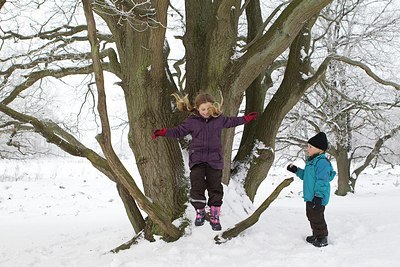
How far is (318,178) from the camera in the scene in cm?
416

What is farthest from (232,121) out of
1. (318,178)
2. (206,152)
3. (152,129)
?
(318,178)

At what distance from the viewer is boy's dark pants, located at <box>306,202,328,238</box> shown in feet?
13.5

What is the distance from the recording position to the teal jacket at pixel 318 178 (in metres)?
4.13

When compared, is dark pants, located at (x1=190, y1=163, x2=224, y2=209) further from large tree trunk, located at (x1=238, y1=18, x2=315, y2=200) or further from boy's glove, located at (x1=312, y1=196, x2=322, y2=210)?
large tree trunk, located at (x1=238, y1=18, x2=315, y2=200)

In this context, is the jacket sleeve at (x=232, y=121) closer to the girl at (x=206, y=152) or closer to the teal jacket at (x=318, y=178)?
the girl at (x=206, y=152)

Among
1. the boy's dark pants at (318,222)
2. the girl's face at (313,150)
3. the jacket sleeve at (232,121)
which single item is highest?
the jacket sleeve at (232,121)

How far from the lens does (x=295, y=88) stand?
5684mm

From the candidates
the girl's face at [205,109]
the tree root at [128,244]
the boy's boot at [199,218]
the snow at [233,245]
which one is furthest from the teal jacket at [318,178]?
the tree root at [128,244]

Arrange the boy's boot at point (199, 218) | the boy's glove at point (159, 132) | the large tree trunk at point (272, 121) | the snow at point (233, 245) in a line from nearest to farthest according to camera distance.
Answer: the snow at point (233, 245), the boy's glove at point (159, 132), the boy's boot at point (199, 218), the large tree trunk at point (272, 121)

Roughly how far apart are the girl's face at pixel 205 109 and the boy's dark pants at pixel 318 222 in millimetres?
1457

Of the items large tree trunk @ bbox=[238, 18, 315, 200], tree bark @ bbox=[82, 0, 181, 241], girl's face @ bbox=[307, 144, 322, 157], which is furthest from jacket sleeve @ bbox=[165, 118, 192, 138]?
large tree trunk @ bbox=[238, 18, 315, 200]

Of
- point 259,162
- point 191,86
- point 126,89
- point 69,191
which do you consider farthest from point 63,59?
point 69,191

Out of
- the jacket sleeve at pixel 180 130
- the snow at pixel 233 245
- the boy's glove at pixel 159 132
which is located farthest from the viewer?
the jacket sleeve at pixel 180 130

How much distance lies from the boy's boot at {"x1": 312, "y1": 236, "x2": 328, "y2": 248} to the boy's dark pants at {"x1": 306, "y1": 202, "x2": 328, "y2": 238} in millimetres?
31
